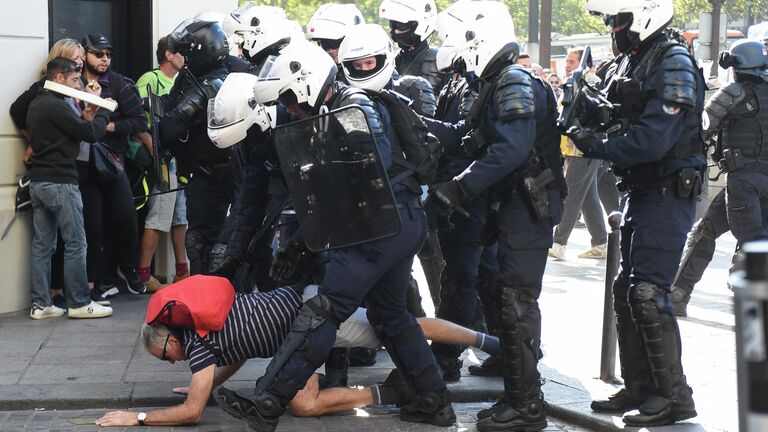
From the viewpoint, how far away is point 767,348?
8.32ft

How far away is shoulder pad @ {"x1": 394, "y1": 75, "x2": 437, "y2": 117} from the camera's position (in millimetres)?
6805

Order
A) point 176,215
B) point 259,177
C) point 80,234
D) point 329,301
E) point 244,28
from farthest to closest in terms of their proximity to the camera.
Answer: point 176,215, point 80,234, point 244,28, point 259,177, point 329,301

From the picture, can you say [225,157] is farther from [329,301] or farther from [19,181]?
[329,301]

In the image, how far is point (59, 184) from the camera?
8039 mm

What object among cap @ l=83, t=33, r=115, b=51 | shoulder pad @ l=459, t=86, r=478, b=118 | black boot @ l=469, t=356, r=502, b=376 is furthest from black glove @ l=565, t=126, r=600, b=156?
cap @ l=83, t=33, r=115, b=51

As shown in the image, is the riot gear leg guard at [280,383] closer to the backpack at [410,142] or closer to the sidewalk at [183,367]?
the backpack at [410,142]

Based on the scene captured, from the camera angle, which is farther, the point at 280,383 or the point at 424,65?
the point at 424,65

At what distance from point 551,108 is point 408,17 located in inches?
89.9

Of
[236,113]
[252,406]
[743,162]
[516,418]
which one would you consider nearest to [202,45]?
[236,113]

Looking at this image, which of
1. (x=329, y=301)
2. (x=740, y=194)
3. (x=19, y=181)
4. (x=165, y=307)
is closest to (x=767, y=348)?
(x=329, y=301)

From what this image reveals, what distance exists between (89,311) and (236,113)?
8.25 ft

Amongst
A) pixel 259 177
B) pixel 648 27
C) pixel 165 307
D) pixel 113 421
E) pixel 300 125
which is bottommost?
pixel 113 421

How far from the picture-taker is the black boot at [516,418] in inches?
224

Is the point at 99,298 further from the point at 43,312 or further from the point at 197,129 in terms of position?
the point at 197,129
